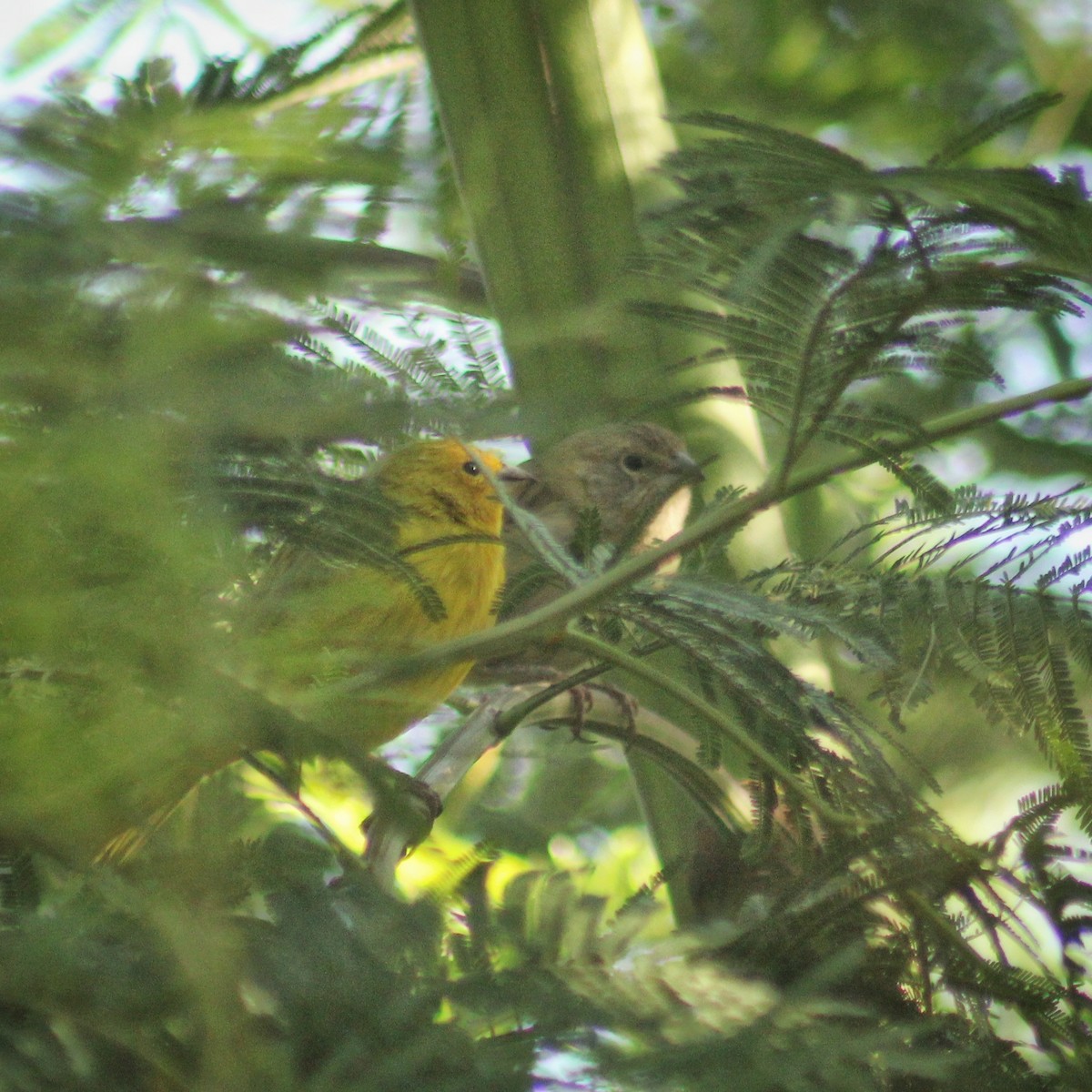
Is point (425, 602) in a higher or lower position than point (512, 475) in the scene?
lower

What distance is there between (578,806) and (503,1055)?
4141 mm

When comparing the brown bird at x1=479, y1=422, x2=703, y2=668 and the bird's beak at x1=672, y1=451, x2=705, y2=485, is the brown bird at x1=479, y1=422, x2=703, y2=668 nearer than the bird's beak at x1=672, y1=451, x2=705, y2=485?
No

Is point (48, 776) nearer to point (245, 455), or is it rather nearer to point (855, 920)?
point (245, 455)

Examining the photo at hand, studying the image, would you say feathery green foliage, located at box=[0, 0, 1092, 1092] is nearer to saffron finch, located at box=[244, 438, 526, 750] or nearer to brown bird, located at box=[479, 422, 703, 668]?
saffron finch, located at box=[244, 438, 526, 750]

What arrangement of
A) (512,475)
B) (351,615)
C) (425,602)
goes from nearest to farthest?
(351,615)
(425,602)
(512,475)

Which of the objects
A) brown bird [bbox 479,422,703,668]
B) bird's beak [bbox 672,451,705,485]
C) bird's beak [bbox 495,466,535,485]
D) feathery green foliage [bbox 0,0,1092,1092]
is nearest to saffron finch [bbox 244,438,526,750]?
feathery green foliage [bbox 0,0,1092,1092]

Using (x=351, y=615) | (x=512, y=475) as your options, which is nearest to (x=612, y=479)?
(x=512, y=475)

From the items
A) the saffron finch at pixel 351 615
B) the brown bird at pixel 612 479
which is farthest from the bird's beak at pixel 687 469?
Answer: the saffron finch at pixel 351 615

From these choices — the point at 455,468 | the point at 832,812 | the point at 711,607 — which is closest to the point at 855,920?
the point at 832,812

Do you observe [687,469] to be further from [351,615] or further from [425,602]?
[351,615]

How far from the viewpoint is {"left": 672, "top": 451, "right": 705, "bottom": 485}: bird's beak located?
478cm

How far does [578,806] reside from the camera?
548 cm

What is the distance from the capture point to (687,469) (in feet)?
16.9

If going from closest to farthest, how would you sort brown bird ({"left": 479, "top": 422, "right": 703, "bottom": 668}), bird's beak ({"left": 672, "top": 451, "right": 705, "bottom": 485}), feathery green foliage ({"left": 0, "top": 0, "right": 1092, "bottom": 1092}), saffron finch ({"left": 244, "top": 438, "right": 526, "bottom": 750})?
feathery green foliage ({"left": 0, "top": 0, "right": 1092, "bottom": 1092}), saffron finch ({"left": 244, "top": 438, "right": 526, "bottom": 750}), bird's beak ({"left": 672, "top": 451, "right": 705, "bottom": 485}), brown bird ({"left": 479, "top": 422, "right": 703, "bottom": 668})
